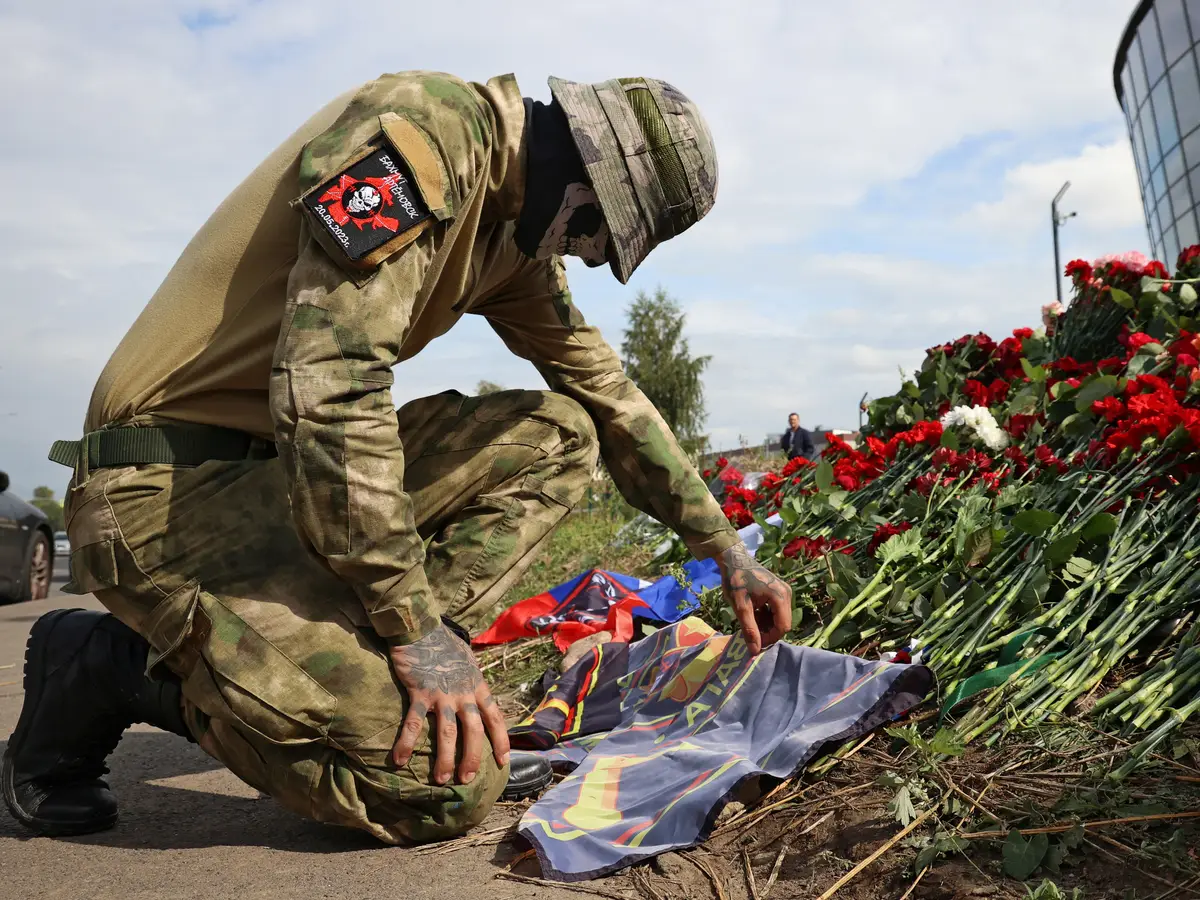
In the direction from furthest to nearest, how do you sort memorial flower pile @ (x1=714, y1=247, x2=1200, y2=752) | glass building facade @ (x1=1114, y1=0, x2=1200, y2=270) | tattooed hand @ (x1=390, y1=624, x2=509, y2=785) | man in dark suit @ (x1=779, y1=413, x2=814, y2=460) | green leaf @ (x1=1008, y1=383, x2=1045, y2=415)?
glass building facade @ (x1=1114, y1=0, x2=1200, y2=270) → man in dark suit @ (x1=779, y1=413, x2=814, y2=460) → green leaf @ (x1=1008, y1=383, x2=1045, y2=415) → memorial flower pile @ (x1=714, y1=247, x2=1200, y2=752) → tattooed hand @ (x1=390, y1=624, x2=509, y2=785)

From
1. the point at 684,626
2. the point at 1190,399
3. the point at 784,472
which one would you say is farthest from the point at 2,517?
the point at 1190,399

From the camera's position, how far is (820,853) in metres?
2.00

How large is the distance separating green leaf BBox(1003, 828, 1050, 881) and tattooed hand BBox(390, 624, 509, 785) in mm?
967

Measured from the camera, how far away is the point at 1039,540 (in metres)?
2.83

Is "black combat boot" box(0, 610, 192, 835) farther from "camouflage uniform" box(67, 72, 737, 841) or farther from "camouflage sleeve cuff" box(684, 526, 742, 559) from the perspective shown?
"camouflage sleeve cuff" box(684, 526, 742, 559)

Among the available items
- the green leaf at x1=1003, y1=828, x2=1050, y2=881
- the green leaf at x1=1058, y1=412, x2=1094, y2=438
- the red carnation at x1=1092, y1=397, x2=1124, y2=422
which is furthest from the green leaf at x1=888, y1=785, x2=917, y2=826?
the green leaf at x1=1058, y1=412, x2=1094, y2=438

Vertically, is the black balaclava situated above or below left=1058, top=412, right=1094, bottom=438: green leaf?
above

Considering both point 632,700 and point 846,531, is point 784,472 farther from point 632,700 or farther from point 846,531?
point 632,700

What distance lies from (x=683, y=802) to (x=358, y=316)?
1.20 meters

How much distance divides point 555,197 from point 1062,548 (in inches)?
64.4

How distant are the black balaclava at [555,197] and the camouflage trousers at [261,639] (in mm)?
800

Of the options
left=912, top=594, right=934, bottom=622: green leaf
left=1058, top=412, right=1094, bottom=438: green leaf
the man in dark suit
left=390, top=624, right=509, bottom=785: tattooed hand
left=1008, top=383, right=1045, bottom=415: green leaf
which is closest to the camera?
left=390, top=624, right=509, bottom=785: tattooed hand

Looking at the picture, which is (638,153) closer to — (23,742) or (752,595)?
(752,595)

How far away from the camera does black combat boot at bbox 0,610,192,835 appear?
2303 mm
